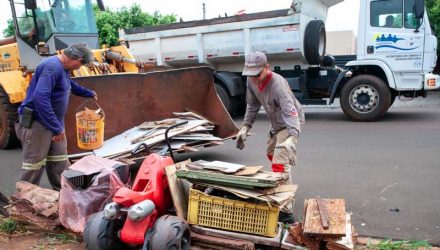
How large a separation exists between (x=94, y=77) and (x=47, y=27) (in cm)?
267

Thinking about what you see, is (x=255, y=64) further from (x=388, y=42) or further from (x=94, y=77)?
(x=388, y=42)

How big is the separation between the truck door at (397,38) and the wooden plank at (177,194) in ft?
22.4

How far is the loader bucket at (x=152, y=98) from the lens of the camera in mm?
5898

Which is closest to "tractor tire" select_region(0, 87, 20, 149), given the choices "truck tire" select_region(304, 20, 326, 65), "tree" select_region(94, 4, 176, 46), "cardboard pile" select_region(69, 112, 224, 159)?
"cardboard pile" select_region(69, 112, 224, 159)

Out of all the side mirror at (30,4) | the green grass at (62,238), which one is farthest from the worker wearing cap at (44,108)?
the side mirror at (30,4)

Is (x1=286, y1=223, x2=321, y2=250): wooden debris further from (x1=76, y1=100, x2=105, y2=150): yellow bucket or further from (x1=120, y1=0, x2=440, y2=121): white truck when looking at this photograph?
(x1=120, y1=0, x2=440, y2=121): white truck

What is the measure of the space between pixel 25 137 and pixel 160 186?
5.63ft

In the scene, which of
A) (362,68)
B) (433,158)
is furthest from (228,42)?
(433,158)

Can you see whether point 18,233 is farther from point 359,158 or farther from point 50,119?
point 359,158

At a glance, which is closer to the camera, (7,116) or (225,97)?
(7,116)

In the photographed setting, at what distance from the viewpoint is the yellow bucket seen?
16.8 feet

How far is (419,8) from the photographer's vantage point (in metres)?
8.73

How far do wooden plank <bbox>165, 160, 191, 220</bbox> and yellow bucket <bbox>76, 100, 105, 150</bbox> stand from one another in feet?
5.74

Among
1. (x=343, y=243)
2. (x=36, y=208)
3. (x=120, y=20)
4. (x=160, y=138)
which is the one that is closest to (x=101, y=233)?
(x=36, y=208)
